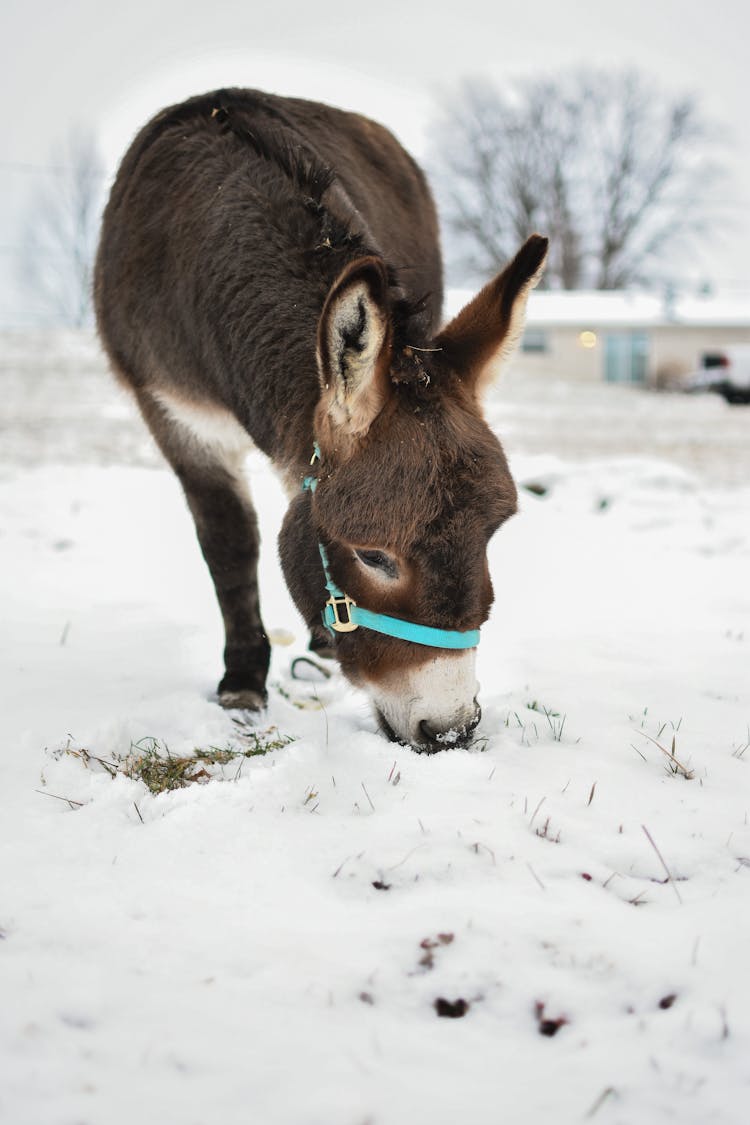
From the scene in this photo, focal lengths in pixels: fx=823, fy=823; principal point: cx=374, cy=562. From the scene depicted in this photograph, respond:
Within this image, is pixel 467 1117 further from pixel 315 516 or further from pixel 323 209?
pixel 323 209

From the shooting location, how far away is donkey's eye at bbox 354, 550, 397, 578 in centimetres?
211

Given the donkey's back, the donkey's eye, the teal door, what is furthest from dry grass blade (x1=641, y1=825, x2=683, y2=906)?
the teal door

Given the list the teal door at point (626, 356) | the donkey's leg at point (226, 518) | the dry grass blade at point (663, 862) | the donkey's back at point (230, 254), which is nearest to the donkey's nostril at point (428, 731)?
the dry grass blade at point (663, 862)

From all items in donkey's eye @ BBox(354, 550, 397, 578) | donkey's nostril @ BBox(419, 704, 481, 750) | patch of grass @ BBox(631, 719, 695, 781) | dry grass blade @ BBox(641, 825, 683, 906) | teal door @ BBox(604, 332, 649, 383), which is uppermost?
donkey's eye @ BBox(354, 550, 397, 578)

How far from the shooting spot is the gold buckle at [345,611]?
222cm

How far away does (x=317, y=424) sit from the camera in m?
2.23

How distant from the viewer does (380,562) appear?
2125 millimetres

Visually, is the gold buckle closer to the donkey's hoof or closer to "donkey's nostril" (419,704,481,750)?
"donkey's nostril" (419,704,481,750)

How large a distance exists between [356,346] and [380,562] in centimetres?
54

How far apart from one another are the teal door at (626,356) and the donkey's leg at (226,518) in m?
31.8

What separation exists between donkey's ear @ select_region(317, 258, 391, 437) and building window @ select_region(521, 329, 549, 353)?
30.8 meters

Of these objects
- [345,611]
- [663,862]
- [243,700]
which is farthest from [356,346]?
[243,700]

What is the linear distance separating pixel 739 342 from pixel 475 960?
36.1 m

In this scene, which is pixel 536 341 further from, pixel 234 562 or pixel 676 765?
pixel 676 765
